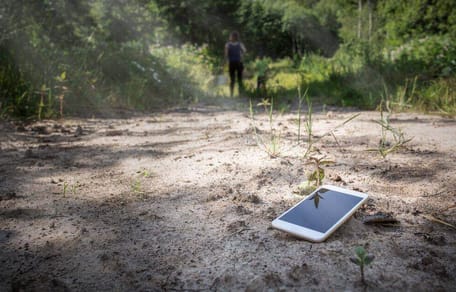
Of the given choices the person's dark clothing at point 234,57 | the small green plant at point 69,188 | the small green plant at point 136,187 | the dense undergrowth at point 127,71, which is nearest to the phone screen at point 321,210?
the small green plant at point 136,187

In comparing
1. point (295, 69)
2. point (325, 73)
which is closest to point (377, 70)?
point (325, 73)

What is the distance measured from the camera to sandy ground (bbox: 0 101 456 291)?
46.1 inches

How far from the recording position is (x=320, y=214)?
4.61ft

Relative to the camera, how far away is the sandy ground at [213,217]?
1171 millimetres

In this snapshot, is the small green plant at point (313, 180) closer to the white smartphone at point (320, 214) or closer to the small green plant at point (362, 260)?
the white smartphone at point (320, 214)

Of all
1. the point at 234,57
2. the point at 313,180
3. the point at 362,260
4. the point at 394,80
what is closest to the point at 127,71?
the point at 234,57

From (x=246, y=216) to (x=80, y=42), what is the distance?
5951 mm

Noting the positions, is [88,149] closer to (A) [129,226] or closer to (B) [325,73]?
(A) [129,226]

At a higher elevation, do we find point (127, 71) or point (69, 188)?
point (127, 71)

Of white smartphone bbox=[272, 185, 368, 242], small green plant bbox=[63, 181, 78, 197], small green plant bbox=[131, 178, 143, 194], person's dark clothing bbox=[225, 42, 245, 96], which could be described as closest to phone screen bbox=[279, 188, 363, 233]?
white smartphone bbox=[272, 185, 368, 242]

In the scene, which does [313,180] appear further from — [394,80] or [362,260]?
[394,80]

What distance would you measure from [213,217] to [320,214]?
466 millimetres

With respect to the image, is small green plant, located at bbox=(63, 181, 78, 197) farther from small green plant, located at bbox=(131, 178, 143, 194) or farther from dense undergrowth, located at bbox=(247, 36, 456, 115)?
dense undergrowth, located at bbox=(247, 36, 456, 115)

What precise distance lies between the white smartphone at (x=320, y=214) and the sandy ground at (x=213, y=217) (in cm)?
5
